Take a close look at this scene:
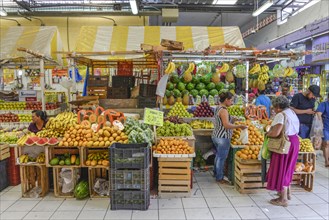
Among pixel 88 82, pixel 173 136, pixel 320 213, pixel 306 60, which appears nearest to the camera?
pixel 320 213

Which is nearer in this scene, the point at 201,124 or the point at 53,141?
the point at 53,141

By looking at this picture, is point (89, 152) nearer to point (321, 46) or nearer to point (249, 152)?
point (249, 152)

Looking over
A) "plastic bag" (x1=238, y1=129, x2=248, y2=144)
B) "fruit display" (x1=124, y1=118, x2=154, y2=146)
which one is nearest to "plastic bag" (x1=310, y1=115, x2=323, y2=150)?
"plastic bag" (x1=238, y1=129, x2=248, y2=144)

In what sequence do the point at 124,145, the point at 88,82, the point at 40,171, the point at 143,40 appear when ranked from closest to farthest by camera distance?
the point at 124,145
the point at 40,171
the point at 88,82
the point at 143,40

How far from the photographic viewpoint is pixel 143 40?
9.33 m

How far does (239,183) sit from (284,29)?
A: 36.5 feet

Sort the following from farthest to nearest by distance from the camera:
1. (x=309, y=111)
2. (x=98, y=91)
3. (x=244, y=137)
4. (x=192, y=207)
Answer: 1. (x=98, y=91)
2. (x=309, y=111)
3. (x=244, y=137)
4. (x=192, y=207)

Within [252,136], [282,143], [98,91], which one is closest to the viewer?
[282,143]

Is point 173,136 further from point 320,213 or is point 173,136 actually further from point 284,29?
point 284,29

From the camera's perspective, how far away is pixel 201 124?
242 inches

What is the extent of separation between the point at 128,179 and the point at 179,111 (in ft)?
9.13

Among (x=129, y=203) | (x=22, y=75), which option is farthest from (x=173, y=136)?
(x=22, y=75)

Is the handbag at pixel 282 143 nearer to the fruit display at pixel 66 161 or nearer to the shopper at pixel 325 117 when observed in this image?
the shopper at pixel 325 117

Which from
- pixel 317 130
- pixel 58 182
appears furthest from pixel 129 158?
pixel 317 130
